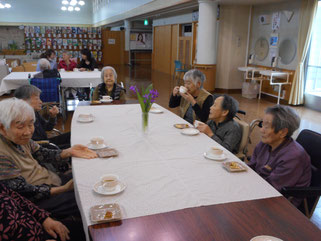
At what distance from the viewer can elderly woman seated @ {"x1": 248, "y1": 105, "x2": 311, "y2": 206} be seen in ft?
5.82

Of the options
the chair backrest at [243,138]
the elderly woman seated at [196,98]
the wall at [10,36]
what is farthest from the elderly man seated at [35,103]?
the wall at [10,36]

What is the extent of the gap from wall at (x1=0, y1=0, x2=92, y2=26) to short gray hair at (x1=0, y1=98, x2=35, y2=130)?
19128 mm

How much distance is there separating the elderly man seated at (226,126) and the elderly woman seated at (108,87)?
1865mm

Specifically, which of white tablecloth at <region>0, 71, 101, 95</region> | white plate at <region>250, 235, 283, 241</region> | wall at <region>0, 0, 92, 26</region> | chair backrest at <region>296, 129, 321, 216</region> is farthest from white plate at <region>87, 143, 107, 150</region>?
wall at <region>0, 0, 92, 26</region>

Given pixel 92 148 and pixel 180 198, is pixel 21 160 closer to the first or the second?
pixel 92 148

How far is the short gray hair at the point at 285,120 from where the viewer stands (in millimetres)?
1896

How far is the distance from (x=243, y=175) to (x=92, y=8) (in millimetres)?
20833

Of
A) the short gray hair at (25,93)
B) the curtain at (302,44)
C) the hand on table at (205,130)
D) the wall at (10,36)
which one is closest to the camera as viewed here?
the hand on table at (205,130)

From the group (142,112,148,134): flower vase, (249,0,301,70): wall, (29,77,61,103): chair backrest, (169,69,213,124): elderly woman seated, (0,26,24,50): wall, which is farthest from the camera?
(0,26,24,50): wall

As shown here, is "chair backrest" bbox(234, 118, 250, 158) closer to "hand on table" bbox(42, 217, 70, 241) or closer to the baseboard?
"hand on table" bbox(42, 217, 70, 241)

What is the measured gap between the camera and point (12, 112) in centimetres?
164

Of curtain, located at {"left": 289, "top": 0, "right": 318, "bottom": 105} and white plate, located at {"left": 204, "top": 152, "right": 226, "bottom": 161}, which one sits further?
curtain, located at {"left": 289, "top": 0, "right": 318, "bottom": 105}

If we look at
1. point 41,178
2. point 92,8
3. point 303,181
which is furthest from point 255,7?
point 92,8

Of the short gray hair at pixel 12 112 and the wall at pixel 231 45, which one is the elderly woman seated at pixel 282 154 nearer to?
the short gray hair at pixel 12 112
